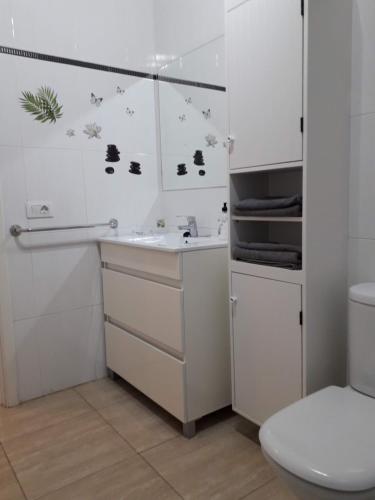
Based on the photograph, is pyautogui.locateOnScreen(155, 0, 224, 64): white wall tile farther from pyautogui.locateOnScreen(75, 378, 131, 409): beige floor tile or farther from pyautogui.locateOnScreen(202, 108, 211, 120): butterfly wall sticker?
pyautogui.locateOnScreen(75, 378, 131, 409): beige floor tile

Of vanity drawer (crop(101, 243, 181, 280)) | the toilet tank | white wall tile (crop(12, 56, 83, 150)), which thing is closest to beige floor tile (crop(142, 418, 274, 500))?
the toilet tank

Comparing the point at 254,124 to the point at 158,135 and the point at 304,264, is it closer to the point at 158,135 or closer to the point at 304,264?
the point at 304,264

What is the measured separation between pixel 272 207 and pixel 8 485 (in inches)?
61.7

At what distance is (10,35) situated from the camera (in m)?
2.18

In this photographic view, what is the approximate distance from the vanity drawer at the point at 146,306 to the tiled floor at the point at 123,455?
45cm

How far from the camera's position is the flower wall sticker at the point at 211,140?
2.29 m

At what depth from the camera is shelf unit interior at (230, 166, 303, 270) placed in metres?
1.83

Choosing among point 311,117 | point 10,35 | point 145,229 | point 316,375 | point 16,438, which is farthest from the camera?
point 145,229

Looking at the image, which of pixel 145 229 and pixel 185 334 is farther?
pixel 145 229

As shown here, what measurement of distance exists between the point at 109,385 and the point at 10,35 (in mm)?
2077

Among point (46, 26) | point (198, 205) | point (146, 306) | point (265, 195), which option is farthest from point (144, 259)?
point (46, 26)

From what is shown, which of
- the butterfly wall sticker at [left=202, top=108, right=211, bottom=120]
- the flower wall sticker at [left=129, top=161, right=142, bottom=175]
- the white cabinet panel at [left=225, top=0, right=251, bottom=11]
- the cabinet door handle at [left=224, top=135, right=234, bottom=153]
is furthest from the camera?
the flower wall sticker at [left=129, top=161, right=142, bottom=175]

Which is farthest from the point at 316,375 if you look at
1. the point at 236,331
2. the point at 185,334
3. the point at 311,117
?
the point at 311,117

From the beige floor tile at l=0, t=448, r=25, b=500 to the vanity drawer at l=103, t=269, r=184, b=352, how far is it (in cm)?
85
